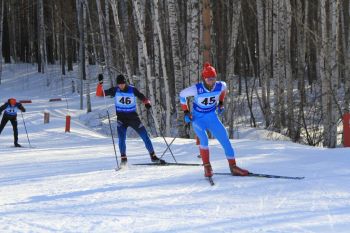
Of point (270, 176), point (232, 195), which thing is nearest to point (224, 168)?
point (270, 176)

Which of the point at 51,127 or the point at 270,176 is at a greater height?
the point at 270,176

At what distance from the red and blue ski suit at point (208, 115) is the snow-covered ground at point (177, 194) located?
1.85 feet

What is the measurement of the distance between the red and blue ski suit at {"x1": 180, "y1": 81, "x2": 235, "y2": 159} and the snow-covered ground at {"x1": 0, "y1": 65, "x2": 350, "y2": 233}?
56 centimetres

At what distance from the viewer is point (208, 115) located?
25.8 ft

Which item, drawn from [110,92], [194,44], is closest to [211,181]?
[110,92]

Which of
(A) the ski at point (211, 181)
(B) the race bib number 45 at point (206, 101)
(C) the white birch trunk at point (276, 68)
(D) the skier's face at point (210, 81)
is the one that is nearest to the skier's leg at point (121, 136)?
(B) the race bib number 45 at point (206, 101)

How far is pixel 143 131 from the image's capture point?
9570 mm

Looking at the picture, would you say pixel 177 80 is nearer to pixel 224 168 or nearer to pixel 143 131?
pixel 143 131

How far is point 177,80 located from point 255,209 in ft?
32.2

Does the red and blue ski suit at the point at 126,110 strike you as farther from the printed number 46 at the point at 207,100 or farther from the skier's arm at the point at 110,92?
the printed number 46 at the point at 207,100

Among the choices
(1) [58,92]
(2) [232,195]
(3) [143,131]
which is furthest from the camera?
(1) [58,92]

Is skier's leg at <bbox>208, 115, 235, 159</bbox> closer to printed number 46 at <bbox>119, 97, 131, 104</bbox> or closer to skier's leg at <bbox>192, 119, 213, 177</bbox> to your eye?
skier's leg at <bbox>192, 119, 213, 177</bbox>

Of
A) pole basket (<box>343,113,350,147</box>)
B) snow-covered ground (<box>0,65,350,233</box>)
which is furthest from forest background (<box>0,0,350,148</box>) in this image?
snow-covered ground (<box>0,65,350,233</box>)

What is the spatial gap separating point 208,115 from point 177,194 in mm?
1678
